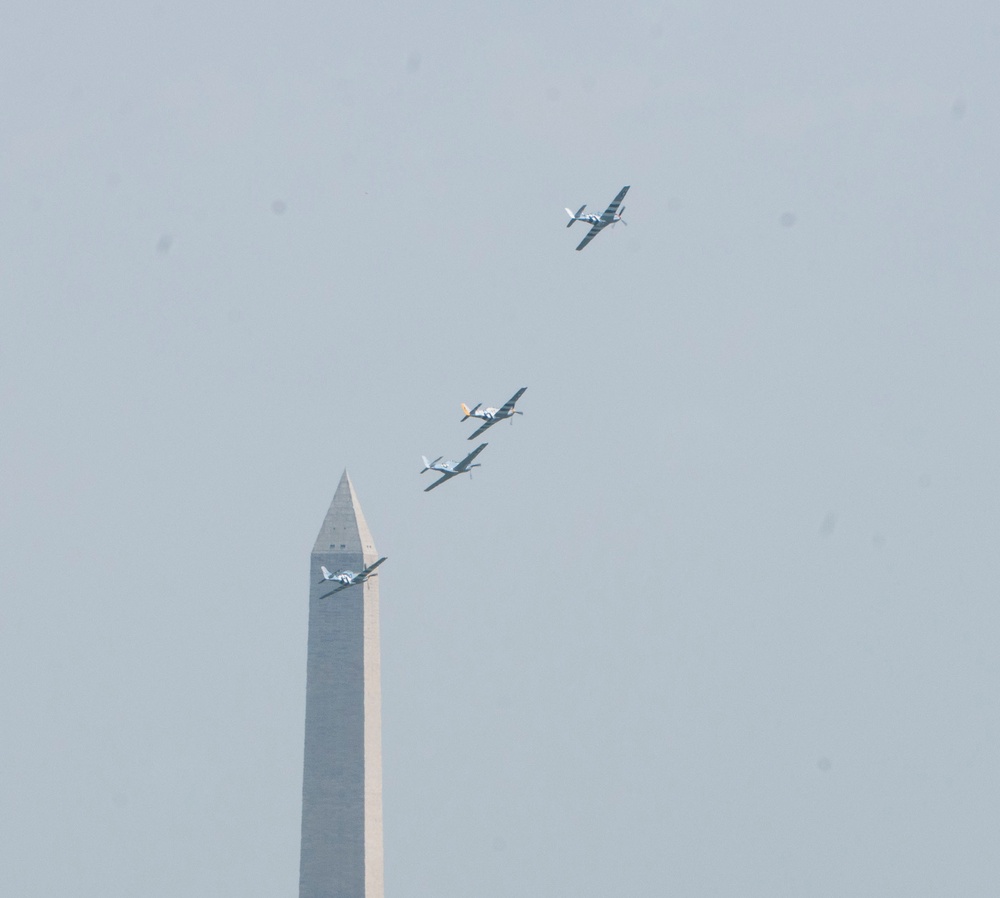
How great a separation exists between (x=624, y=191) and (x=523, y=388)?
1411 cm

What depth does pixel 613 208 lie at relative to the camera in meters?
194

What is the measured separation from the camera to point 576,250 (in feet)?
622

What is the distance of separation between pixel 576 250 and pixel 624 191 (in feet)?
18.9

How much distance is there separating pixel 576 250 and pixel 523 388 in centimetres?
1150

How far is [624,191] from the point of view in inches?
7584

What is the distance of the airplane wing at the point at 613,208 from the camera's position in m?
193

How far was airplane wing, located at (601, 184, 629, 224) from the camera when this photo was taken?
193 meters

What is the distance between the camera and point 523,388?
646 feet
